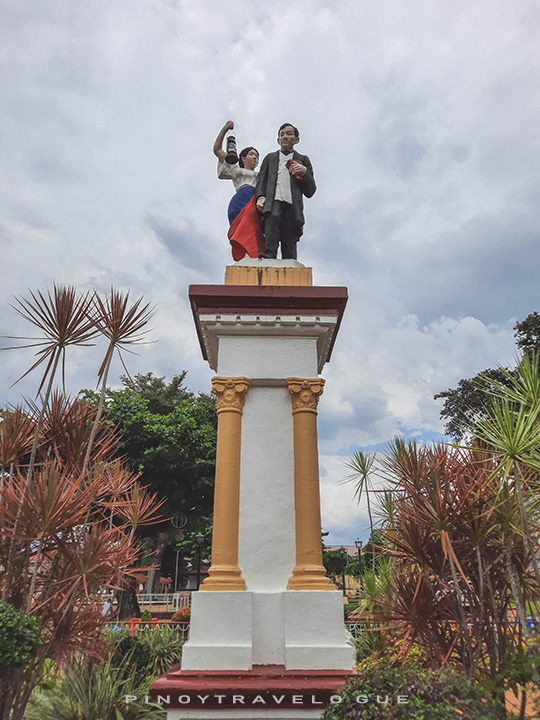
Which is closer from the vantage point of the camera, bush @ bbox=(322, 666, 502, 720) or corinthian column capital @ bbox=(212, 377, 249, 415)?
bush @ bbox=(322, 666, 502, 720)

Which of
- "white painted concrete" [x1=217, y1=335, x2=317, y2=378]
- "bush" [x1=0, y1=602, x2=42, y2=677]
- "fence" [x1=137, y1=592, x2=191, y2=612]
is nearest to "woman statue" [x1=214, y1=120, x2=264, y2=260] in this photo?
"white painted concrete" [x1=217, y1=335, x2=317, y2=378]

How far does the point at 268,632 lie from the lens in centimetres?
512

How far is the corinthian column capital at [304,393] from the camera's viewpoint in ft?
19.9

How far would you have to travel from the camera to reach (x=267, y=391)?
624 cm

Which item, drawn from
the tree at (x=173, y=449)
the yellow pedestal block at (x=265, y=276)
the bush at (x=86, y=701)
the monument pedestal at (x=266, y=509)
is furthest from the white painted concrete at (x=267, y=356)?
the tree at (x=173, y=449)

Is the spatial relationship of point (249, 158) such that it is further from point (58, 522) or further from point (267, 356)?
point (58, 522)

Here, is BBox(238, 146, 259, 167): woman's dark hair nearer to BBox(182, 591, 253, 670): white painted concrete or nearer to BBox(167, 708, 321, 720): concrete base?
BBox(182, 591, 253, 670): white painted concrete

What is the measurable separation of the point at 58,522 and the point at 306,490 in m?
2.58

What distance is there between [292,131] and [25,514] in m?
6.34

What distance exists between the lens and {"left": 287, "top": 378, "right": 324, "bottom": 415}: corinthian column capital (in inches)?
239

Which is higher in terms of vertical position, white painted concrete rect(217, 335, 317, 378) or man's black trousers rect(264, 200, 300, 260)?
man's black trousers rect(264, 200, 300, 260)

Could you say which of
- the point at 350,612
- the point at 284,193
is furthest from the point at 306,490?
the point at 350,612

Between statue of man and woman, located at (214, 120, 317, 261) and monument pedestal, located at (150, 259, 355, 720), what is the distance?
46cm

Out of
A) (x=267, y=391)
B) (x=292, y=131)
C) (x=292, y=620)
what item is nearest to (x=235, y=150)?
(x=292, y=131)
